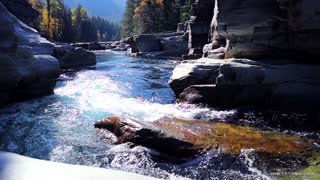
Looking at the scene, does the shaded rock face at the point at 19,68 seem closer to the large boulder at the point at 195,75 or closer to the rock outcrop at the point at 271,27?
the large boulder at the point at 195,75

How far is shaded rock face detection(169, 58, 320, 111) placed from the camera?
11398 millimetres

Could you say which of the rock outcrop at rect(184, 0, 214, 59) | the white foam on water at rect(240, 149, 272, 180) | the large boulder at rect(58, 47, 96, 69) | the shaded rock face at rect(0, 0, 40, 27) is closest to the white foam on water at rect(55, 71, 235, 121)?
the white foam on water at rect(240, 149, 272, 180)

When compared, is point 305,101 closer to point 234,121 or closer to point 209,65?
point 234,121

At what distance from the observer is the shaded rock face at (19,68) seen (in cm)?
1298

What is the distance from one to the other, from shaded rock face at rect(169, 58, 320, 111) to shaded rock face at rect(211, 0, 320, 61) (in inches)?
27.4

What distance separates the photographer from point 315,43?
11.5 meters

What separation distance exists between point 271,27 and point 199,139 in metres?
5.52

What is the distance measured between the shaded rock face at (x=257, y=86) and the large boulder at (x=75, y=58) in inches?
759

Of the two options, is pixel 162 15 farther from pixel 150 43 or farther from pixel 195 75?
pixel 195 75

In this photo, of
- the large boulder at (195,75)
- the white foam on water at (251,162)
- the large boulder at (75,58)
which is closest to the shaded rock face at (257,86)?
the large boulder at (195,75)

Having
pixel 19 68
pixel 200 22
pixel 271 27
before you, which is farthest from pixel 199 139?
pixel 200 22

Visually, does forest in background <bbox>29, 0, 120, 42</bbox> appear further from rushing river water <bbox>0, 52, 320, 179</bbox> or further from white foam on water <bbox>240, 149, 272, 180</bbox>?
white foam on water <bbox>240, 149, 272, 180</bbox>

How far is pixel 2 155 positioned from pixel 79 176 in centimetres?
97

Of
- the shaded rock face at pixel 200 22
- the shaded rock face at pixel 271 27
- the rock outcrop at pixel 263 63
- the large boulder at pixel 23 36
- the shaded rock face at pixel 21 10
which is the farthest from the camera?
the shaded rock face at pixel 21 10
